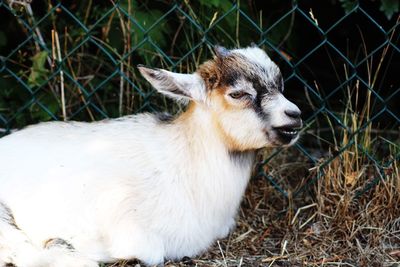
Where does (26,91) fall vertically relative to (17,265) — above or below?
above

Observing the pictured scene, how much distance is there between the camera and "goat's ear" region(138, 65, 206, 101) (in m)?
4.20

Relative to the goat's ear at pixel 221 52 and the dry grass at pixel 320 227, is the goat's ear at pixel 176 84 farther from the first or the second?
the dry grass at pixel 320 227

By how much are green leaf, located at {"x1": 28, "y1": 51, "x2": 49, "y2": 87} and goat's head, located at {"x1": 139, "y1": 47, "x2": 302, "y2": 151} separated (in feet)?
4.59

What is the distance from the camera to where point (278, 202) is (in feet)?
16.6

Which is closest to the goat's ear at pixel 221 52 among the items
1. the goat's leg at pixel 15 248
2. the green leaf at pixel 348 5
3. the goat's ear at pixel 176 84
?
the goat's ear at pixel 176 84

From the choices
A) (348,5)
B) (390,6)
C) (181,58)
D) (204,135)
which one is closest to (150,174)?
(204,135)

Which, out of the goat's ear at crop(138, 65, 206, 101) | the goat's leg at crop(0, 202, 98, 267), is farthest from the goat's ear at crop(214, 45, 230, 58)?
the goat's leg at crop(0, 202, 98, 267)

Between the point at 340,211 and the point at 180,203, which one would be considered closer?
the point at 180,203

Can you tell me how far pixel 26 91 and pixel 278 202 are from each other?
194cm

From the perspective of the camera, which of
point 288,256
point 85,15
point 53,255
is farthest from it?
point 85,15

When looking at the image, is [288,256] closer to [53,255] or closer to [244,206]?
[244,206]

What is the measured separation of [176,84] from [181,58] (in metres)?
0.83

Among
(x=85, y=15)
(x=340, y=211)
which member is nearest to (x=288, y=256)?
(x=340, y=211)

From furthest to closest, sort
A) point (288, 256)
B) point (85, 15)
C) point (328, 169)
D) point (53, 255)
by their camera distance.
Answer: point (85, 15), point (328, 169), point (288, 256), point (53, 255)
